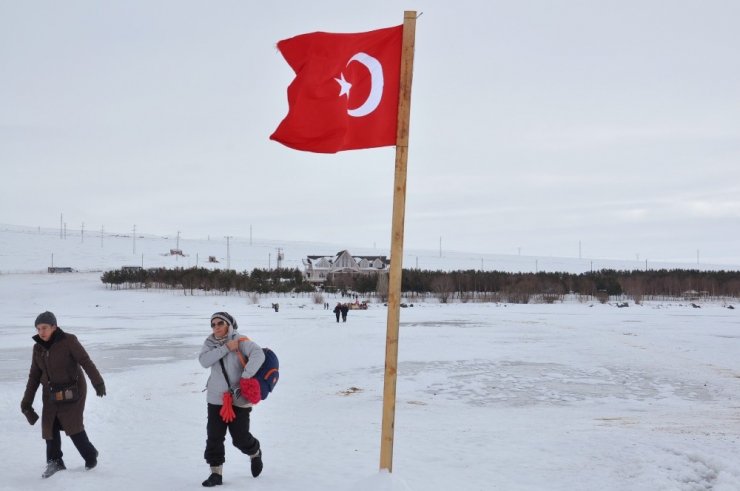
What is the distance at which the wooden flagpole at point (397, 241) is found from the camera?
5957 millimetres

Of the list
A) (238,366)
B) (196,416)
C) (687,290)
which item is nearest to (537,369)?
(196,416)

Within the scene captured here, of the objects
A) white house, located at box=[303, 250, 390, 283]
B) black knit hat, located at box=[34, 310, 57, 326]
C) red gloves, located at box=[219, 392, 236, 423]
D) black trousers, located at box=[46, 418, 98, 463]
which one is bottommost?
black trousers, located at box=[46, 418, 98, 463]

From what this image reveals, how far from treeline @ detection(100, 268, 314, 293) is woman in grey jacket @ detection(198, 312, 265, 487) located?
68492 mm

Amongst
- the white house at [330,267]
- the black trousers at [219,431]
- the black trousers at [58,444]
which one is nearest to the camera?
the black trousers at [219,431]

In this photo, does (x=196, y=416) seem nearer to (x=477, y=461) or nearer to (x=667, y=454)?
(x=477, y=461)

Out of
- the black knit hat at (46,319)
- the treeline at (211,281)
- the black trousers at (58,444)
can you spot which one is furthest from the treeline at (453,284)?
the black knit hat at (46,319)

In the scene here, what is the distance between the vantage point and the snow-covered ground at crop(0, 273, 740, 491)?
7.12 meters

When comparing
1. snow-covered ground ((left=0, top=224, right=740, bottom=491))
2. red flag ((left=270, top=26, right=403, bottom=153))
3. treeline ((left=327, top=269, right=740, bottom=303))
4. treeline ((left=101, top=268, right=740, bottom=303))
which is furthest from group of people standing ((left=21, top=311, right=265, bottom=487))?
treeline ((left=327, top=269, right=740, bottom=303))

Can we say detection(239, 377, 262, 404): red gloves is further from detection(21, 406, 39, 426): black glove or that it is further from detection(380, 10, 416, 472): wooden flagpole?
detection(21, 406, 39, 426): black glove

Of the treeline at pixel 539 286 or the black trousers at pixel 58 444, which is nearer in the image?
the black trousers at pixel 58 444

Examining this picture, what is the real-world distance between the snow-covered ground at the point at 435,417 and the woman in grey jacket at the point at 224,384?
0.42m

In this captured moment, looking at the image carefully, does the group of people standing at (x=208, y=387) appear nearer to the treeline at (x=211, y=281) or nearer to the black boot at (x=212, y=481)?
the black boot at (x=212, y=481)

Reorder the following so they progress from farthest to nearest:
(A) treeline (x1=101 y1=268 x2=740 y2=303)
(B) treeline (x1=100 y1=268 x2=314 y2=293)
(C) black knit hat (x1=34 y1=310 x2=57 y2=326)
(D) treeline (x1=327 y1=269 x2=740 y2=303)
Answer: (D) treeline (x1=327 y1=269 x2=740 y2=303)
(A) treeline (x1=101 y1=268 x2=740 y2=303)
(B) treeline (x1=100 y1=268 x2=314 y2=293)
(C) black knit hat (x1=34 y1=310 x2=57 y2=326)

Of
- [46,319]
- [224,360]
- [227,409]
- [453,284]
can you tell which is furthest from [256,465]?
[453,284]
